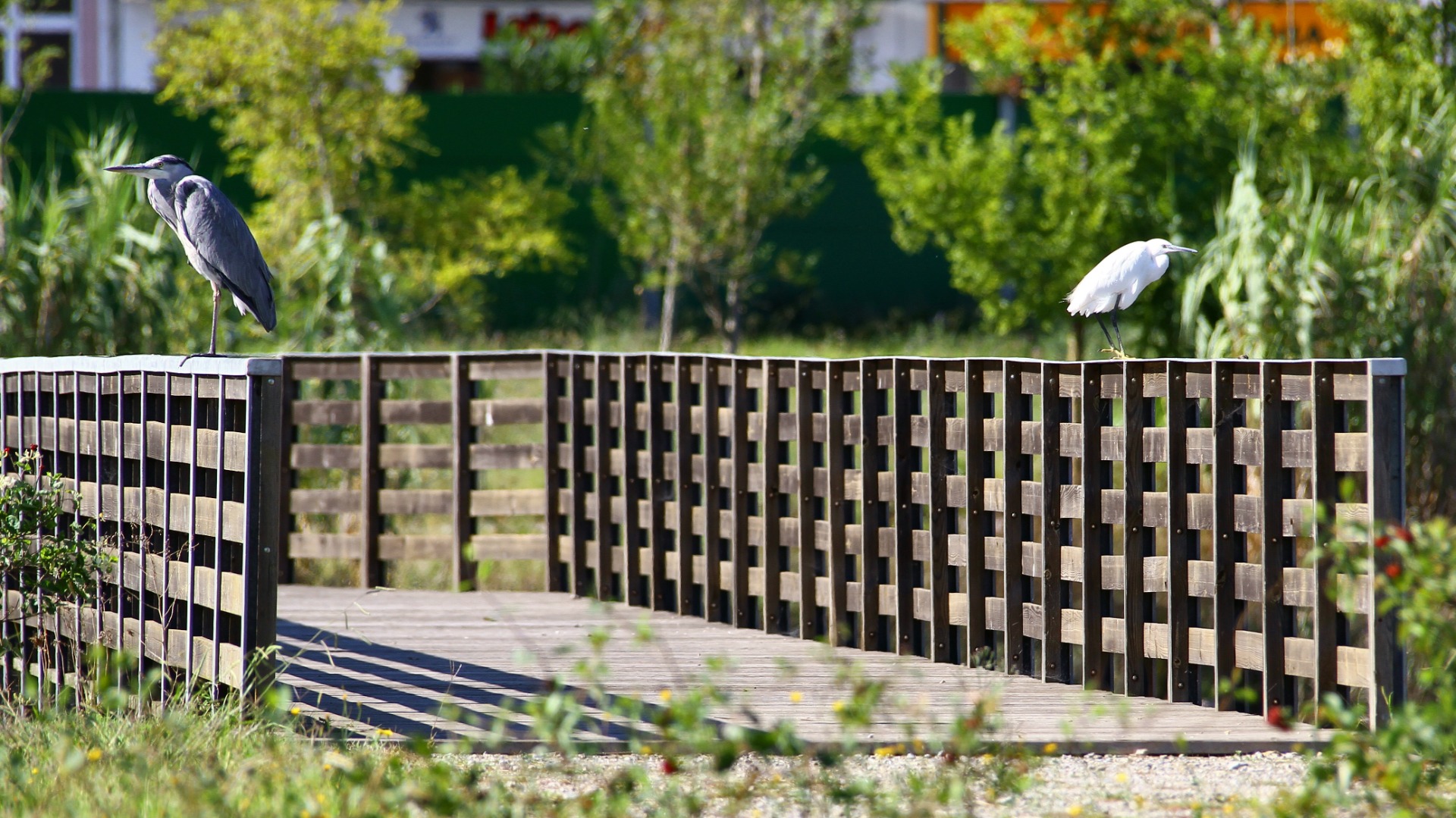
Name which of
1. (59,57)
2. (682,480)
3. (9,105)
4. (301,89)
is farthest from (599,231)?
(682,480)

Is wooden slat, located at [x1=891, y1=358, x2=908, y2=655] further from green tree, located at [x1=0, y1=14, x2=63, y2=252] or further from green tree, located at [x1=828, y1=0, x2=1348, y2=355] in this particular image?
green tree, located at [x1=828, y1=0, x2=1348, y2=355]

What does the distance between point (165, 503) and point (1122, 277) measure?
3.31 m

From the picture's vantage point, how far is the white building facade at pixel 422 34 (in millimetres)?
19859

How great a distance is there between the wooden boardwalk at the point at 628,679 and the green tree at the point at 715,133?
7506 mm

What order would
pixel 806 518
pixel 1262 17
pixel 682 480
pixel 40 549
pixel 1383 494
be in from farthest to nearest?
pixel 1262 17, pixel 682 480, pixel 806 518, pixel 40 549, pixel 1383 494

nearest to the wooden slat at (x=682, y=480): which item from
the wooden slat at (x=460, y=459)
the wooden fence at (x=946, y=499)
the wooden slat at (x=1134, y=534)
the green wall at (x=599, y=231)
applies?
the wooden fence at (x=946, y=499)

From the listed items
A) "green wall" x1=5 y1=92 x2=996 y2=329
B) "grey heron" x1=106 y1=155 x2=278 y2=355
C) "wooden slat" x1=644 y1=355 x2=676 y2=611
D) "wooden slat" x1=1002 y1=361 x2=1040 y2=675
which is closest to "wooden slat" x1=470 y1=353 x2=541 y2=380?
"wooden slat" x1=644 y1=355 x2=676 y2=611

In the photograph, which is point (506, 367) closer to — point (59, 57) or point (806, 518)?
point (806, 518)

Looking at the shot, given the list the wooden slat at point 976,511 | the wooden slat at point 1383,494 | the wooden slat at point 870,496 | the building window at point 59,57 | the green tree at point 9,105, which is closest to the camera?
the wooden slat at point 1383,494

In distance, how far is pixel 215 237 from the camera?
17.6 ft

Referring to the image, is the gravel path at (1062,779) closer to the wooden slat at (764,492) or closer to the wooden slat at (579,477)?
the wooden slat at (764,492)

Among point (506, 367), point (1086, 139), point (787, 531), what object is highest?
point (1086, 139)

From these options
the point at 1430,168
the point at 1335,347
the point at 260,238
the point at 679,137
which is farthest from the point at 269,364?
the point at 679,137

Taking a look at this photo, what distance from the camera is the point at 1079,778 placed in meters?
4.24
